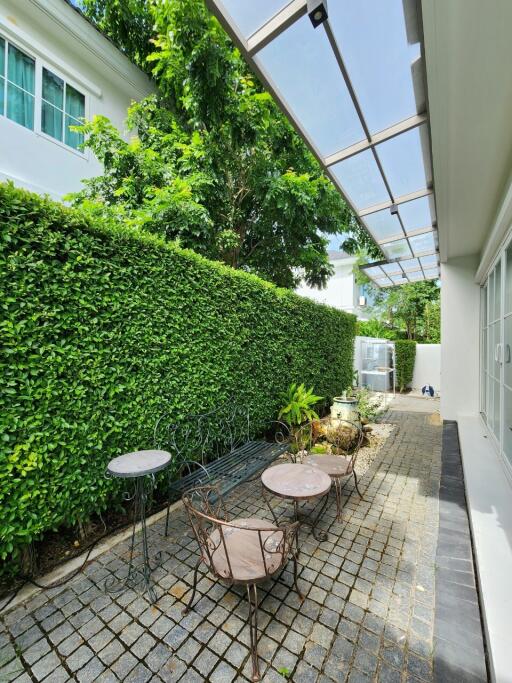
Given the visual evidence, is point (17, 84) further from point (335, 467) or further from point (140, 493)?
point (335, 467)

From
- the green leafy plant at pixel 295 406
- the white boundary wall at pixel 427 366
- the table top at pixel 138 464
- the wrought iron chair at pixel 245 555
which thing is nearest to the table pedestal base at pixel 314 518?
the wrought iron chair at pixel 245 555

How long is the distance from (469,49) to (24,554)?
474 cm

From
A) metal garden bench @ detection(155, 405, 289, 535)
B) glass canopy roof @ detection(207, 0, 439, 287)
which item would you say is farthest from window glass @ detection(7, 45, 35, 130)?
metal garden bench @ detection(155, 405, 289, 535)

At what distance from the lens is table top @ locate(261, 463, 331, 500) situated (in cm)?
255

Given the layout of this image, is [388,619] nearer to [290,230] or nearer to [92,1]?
[290,230]

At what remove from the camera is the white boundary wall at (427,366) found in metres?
12.7

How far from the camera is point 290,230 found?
782 cm

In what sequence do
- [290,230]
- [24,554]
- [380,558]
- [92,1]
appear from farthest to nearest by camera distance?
[290,230] < [92,1] < [380,558] < [24,554]

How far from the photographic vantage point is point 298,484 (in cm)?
270

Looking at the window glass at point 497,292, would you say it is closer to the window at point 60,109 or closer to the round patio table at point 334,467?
the round patio table at point 334,467

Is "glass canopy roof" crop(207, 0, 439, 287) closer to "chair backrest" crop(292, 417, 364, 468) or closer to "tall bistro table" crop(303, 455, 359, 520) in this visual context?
"tall bistro table" crop(303, 455, 359, 520)

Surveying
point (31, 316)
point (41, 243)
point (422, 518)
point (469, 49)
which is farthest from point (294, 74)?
point (422, 518)

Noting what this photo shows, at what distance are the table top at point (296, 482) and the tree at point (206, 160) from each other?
181 inches

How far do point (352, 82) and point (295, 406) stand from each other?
436 cm
